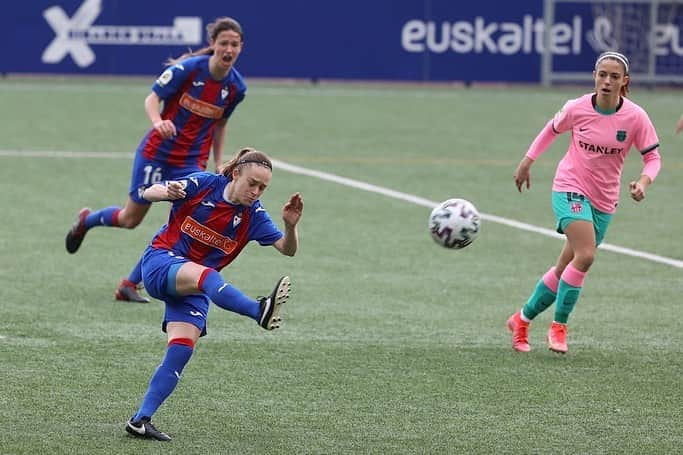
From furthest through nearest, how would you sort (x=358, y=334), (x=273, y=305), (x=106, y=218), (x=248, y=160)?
(x=106, y=218) < (x=358, y=334) < (x=248, y=160) < (x=273, y=305)

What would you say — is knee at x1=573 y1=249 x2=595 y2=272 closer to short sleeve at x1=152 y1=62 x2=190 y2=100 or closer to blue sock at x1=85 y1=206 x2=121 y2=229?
short sleeve at x1=152 y1=62 x2=190 y2=100

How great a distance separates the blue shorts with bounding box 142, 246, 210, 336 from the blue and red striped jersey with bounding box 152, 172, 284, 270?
13cm

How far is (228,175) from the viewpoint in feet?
22.7

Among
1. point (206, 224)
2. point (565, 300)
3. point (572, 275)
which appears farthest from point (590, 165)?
point (206, 224)

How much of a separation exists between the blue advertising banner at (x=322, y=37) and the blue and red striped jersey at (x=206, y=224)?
22565 mm

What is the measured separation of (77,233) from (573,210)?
4207 millimetres

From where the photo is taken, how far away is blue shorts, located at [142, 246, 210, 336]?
661cm

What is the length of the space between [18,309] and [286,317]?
6.11 ft

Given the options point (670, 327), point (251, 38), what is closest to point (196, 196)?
point (670, 327)

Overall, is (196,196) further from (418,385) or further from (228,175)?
(418,385)

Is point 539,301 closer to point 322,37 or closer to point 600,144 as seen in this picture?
point 600,144

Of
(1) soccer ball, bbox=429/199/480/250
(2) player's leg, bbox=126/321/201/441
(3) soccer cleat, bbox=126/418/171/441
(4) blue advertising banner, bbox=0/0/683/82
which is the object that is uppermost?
(1) soccer ball, bbox=429/199/480/250

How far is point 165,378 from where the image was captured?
21.4ft

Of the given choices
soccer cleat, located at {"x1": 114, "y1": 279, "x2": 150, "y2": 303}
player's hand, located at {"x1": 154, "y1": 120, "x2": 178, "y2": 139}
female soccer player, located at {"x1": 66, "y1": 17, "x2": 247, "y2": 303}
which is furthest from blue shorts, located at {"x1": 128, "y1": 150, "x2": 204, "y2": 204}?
player's hand, located at {"x1": 154, "y1": 120, "x2": 178, "y2": 139}
